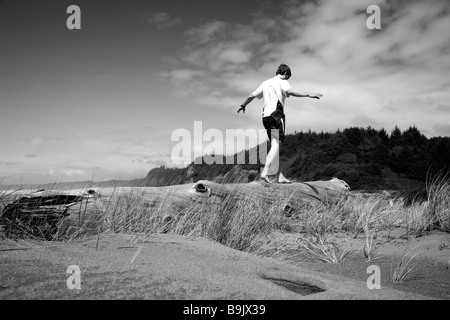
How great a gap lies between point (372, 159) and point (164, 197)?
20.6 m

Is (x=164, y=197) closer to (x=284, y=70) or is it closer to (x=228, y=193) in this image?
(x=228, y=193)

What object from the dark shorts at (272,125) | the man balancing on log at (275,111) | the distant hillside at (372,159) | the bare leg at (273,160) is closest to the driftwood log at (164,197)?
the bare leg at (273,160)

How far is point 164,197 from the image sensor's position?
4.24 metres

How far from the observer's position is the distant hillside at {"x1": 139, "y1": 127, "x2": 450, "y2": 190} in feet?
65.1

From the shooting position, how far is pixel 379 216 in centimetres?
526

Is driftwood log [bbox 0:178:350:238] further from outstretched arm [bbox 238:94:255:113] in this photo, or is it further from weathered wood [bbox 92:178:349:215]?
outstretched arm [bbox 238:94:255:113]

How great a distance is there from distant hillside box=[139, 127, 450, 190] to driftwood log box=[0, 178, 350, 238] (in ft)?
40.2

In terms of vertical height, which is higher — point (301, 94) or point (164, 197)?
point (301, 94)

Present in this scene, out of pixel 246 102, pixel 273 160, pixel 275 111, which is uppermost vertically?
pixel 246 102

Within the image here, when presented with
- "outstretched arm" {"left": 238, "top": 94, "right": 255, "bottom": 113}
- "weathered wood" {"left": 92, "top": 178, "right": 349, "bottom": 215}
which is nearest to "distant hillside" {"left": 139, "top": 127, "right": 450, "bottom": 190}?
"outstretched arm" {"left": 238, "top": 94, "right": 255, "bottom": 113}

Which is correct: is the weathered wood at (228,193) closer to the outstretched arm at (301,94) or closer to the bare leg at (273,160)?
the bare leg at (273,160)

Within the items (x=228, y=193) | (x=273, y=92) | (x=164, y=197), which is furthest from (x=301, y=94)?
(x=164, y=197)

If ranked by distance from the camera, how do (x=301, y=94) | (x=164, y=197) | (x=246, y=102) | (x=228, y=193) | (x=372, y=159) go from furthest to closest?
(x=372, y=159) < (x=246, y=102) < (x=301, y=94) < (x=228, y=193) < (x=164, y=197)
